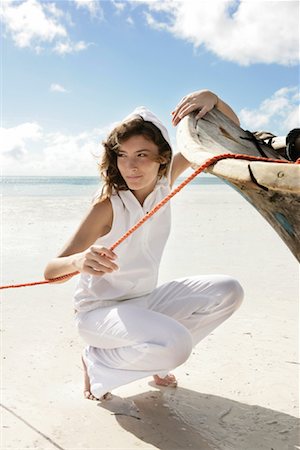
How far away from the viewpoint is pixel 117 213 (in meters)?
2.07

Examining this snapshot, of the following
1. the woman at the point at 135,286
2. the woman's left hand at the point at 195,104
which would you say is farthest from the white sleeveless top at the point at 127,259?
the woman's left hand at the point at 195,104

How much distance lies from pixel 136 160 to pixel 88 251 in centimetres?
52

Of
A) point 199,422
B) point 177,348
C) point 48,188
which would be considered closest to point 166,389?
point 199,422

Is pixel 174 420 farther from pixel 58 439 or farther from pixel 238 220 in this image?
pixel 238 220

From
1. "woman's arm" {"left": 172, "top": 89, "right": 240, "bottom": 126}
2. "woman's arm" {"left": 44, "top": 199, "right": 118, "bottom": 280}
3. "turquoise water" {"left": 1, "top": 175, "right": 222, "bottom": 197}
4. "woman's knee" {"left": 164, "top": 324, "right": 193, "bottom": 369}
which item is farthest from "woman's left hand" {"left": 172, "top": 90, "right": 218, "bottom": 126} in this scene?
"turquoise water" {"left": 1, "top": 175, "right": 222, "bottom": 197}

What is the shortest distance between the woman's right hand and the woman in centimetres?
10

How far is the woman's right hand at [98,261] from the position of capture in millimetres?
1673

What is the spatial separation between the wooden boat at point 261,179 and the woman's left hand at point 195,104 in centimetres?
11

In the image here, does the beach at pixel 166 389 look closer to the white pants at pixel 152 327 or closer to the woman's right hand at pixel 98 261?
the white pants at pixel 152 327

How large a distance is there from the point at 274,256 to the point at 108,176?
352 cm

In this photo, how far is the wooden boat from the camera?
42.2 inches

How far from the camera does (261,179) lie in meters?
1.12

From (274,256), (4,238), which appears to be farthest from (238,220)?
(4,238)

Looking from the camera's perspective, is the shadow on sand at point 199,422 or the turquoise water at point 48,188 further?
the turquoise water at point 48,188
